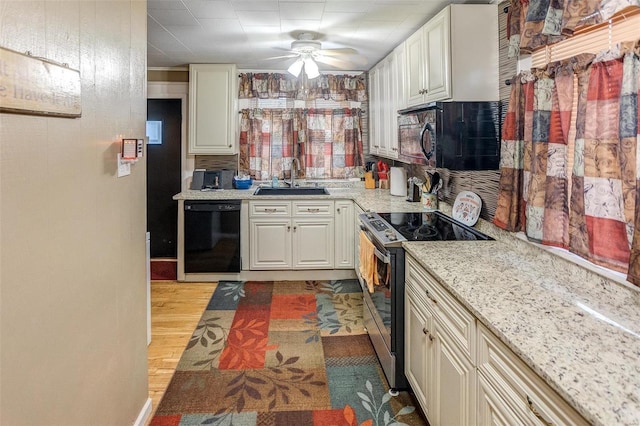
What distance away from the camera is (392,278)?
217cm

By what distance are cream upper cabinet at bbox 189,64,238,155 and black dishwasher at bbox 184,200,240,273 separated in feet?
2.36

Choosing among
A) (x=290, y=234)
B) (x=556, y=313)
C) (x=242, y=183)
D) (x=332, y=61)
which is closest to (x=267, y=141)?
(x=242, y=183)

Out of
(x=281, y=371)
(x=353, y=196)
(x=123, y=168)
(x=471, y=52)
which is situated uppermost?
(x=471, y=52)

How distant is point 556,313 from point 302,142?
3.71 meters

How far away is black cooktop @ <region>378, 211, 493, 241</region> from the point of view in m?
2.31

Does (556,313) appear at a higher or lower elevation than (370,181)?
lower

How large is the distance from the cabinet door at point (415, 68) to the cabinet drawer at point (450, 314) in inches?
59.7

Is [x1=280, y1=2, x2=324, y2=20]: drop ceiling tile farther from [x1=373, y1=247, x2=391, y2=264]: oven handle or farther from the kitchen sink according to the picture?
the kitchen sink

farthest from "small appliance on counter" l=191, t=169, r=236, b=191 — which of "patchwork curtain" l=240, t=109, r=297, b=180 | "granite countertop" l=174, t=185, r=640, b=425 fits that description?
"granite countertop" l=174, t=185, r=640, b=425

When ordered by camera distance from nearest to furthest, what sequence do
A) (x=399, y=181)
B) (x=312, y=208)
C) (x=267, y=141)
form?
(x=399, y=181)
(x=312, y=208)
(x=267, y=141)

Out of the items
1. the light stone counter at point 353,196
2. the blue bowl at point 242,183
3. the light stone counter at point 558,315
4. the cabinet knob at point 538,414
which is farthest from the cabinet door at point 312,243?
the cabinet knob at point 538,414

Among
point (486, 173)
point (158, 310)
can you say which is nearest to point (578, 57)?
point (486, 173)

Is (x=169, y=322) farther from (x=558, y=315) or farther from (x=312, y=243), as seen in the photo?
(x=558, y=315)

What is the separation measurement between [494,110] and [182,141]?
339 centimetres
